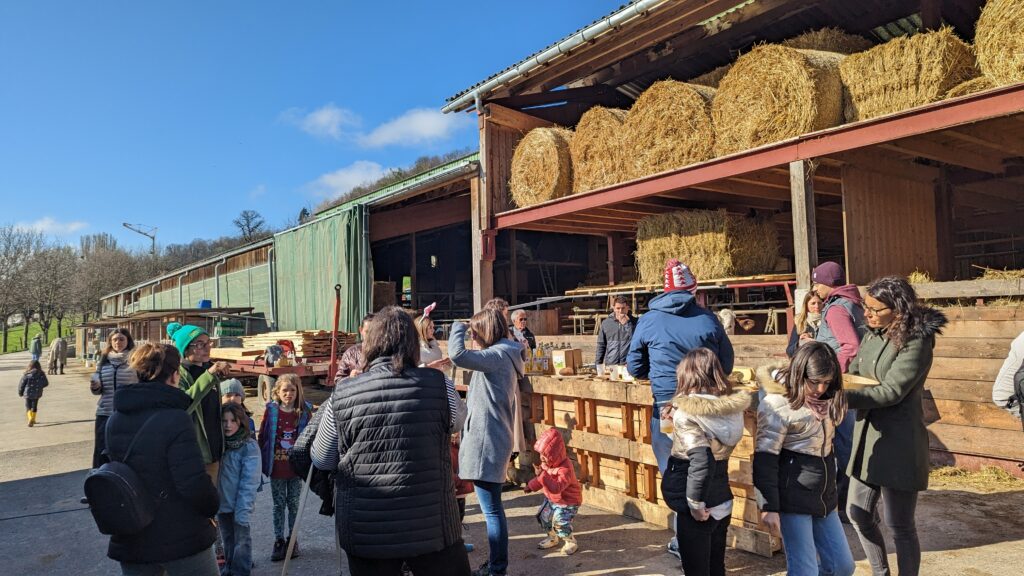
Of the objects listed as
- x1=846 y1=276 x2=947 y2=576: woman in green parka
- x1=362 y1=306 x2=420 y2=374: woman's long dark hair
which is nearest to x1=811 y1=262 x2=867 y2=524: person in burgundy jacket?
x1=846 y1=276 x2=947 y2=576: woman in green parka

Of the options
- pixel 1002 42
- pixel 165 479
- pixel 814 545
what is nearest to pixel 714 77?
pixel 1002 42

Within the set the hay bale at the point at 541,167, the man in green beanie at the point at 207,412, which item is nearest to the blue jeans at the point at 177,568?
the man in green beanie at the point at 207,412

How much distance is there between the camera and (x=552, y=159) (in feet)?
33.2

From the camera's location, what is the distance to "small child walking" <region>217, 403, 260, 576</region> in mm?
3932

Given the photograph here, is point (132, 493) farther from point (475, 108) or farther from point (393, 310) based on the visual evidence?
point (475, 108)

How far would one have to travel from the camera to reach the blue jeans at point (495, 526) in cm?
366

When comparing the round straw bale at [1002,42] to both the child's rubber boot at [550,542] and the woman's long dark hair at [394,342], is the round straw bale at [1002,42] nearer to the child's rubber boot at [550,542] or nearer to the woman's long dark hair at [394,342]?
the child's rubber boot at [550,542]

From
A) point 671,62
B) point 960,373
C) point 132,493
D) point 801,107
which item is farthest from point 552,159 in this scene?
point 132,493

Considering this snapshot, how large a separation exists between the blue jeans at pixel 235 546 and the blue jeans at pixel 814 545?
10.5ft

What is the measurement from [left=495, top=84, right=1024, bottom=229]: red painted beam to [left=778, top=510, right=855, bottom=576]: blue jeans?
4.54 m

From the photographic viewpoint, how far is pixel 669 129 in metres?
8.49

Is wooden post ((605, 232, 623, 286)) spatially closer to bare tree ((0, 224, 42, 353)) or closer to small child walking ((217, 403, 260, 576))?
small child walking ((217, 403, 260, 576))

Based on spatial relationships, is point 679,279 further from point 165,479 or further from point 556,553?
point 165,479

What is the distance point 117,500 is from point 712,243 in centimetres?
819
